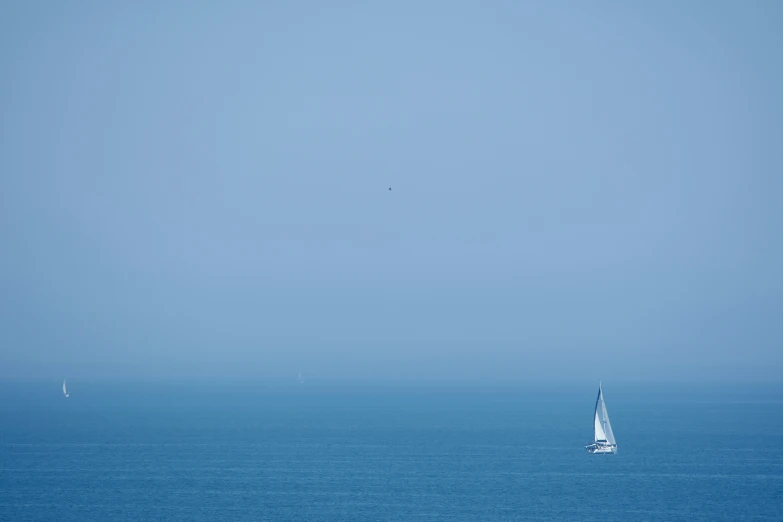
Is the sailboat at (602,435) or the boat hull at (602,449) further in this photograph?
the sailboat at (602,435)

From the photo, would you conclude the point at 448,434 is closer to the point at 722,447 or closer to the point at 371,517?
the point at 722,447

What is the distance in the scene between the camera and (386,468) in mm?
80562

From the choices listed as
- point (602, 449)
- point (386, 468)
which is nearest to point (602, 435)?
point (602, 449)

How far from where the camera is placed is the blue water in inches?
2488

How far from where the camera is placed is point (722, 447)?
312 feet

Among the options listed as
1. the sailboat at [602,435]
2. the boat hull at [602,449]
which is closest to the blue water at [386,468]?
the boat hull at [602,449]

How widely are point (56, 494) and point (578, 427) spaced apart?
236 ft

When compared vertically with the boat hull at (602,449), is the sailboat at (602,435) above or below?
above

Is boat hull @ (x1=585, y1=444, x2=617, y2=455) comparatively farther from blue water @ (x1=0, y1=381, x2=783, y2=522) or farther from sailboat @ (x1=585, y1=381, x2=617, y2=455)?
blue water @ (x1=0, y1=381, x2=783, y2=522)

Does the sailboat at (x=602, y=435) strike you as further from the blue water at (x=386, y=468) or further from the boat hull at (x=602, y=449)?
the blue water at (x=386, y=468)

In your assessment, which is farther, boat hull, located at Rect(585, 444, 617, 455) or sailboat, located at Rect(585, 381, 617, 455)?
sailboat, located at Rect(585, 381, 617, 455)

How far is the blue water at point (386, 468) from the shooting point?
63.2m

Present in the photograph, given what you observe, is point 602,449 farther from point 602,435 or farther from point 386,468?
point 386,468

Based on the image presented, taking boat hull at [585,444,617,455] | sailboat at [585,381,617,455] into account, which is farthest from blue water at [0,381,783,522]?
sailboat at [585,381,617,455]
